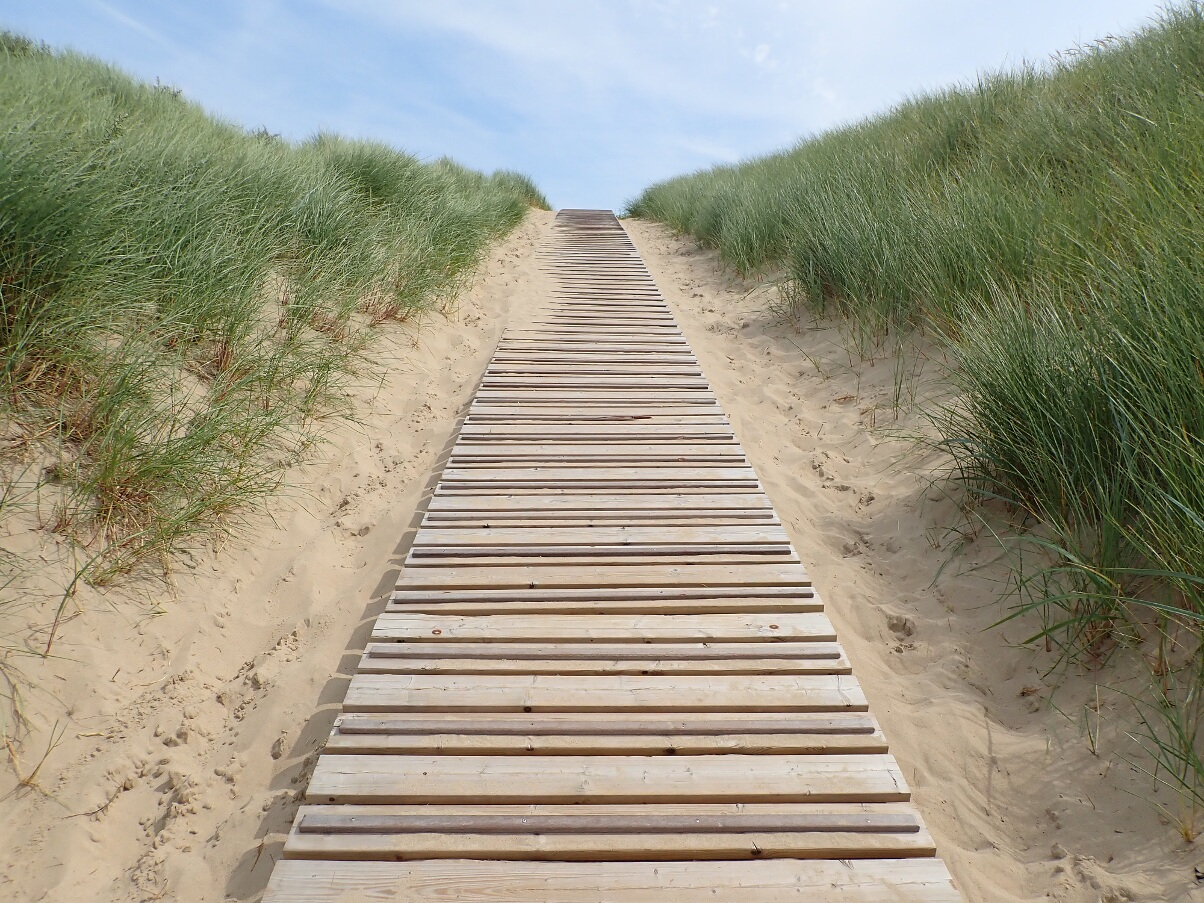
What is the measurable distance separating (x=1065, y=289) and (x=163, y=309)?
13.3ft

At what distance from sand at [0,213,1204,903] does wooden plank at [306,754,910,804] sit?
23cm

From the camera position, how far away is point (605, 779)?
1662mm

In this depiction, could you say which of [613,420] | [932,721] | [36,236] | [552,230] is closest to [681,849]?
[932,721]

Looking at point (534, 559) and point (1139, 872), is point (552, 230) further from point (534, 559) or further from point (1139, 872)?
point (1139, 872)

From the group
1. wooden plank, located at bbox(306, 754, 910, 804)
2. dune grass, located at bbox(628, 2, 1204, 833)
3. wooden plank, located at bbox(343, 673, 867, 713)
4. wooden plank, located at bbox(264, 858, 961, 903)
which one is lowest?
wooden plank, located at bbox(264, 858, 961, 903)

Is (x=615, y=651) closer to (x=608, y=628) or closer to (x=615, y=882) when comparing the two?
(x=608, y=628)

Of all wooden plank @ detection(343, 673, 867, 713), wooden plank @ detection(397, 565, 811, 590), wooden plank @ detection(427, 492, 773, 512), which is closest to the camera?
wooden plank @ detection(343, 673, 867, 713)

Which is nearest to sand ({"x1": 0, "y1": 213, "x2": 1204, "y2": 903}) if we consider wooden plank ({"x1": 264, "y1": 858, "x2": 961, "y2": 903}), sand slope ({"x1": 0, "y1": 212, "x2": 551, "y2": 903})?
sand slope ({"x1": 0, "y1": 212, "x2": 551, "y2": 903})


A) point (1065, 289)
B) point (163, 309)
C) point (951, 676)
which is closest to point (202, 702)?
point (163, 309)

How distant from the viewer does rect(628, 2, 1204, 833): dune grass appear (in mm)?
1938

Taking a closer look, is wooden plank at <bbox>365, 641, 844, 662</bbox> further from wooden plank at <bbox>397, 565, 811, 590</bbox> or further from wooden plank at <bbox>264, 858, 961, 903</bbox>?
wooden plank at <bbox>264, 858, 961, 903</bbox>

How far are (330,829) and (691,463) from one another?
2.09 metres

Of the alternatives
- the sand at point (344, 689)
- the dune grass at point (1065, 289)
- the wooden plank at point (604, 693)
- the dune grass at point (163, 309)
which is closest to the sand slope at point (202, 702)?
the sand at point (344, 689)

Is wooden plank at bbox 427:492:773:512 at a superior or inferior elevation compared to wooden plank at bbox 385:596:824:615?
superior
